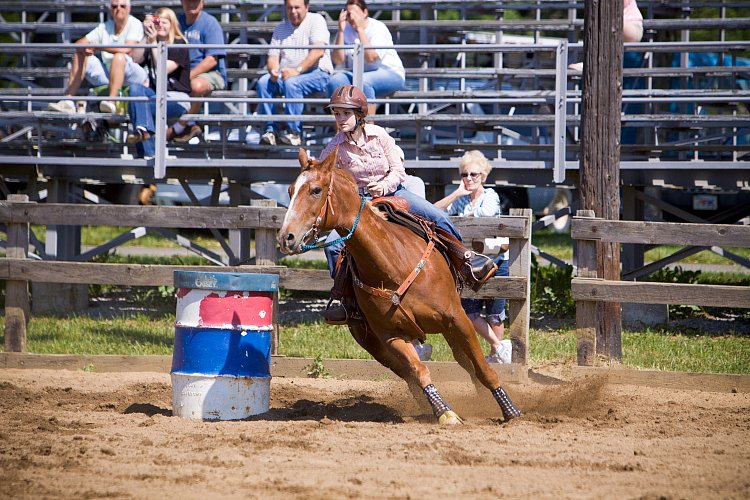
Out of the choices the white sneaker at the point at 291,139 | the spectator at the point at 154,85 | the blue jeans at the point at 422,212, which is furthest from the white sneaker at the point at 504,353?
the spectator at the point at 154,85

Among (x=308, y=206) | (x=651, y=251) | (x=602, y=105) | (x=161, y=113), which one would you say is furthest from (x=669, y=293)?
(x=651, y=251)

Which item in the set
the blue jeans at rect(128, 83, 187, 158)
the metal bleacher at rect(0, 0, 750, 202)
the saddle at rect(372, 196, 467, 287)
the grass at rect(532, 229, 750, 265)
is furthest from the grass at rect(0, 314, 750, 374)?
the grass at rect(532, 229, 750, 265)

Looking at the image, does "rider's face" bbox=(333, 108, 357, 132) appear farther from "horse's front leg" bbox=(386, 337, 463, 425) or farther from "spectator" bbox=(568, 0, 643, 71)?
"spectator" bbox=(568, 0, 643, 71)

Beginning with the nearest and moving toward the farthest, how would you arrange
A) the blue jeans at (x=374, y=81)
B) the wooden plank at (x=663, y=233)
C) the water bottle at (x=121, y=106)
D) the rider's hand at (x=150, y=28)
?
the wooden plank at (x=663, y=233), the blue jeans at (x=374, y=81), the rider's hand at (x=150, y=28), the water bottle at (x=121, y=106)

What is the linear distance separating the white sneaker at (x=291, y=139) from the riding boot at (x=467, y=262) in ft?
15.3

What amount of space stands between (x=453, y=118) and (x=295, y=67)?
222 cm

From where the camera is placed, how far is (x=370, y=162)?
7.88m

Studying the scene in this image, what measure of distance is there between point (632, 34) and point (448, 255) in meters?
5.71

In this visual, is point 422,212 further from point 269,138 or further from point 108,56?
point 108,56

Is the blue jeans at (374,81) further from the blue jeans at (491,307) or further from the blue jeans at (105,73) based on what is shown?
the blue jeans at (491,307)

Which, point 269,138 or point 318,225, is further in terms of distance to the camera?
point 269,138

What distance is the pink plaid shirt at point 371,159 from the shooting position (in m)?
7.86

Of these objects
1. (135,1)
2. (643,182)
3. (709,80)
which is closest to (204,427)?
(643,182)

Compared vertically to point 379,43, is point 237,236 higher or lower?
lower
